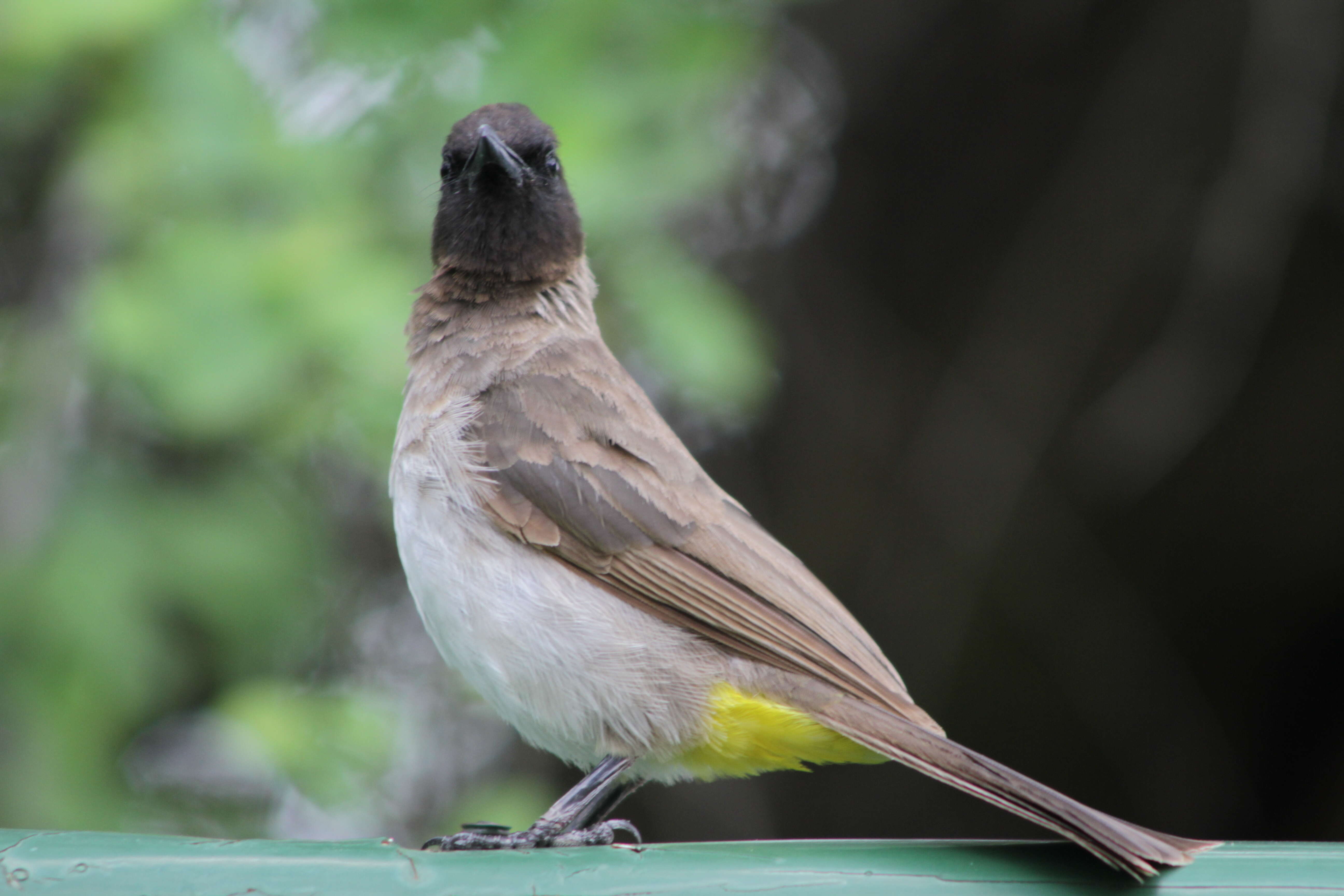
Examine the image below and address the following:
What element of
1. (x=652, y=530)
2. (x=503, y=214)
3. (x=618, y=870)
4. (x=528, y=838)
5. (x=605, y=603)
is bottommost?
(x=618, y=870)

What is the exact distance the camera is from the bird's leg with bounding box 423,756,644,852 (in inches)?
95.7

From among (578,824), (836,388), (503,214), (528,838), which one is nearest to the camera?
(528,838)

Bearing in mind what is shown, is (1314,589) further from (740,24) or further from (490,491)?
(490,491)

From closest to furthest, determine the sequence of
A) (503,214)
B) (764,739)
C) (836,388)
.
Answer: (764,739)
(503,214)
(836,388)

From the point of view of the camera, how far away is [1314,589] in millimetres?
5629

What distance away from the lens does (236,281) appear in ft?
9.99

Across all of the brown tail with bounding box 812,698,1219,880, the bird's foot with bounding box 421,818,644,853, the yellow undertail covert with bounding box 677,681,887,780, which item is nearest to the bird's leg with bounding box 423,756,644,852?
the bird's foot with bounding box 421,818,644,853

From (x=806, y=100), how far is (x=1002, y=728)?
2894 millimetres

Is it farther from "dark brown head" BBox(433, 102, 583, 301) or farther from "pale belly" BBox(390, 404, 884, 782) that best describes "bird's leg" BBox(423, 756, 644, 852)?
"dark brown head" BBox(433, 102, 583, 301)

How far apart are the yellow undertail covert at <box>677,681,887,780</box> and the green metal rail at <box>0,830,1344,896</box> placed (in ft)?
2.18

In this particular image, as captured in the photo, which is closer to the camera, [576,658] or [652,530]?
[576,658]

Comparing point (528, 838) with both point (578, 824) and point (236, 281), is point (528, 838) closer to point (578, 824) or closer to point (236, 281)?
point (578, 824)

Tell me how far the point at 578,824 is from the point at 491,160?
1512mm

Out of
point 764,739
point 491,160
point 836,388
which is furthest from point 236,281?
point 836,388
